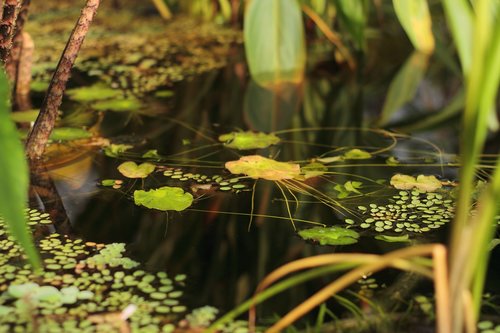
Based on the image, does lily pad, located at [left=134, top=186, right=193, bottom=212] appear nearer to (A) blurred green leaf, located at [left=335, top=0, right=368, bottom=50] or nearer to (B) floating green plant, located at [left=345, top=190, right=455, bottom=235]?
(B) floating green plant, located at [left=345, top=190, right=455, bottom=235]

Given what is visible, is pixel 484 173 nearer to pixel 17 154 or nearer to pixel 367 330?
pixel 367 330

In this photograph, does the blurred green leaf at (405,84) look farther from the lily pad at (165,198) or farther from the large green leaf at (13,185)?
the large green leaf at (13,185)

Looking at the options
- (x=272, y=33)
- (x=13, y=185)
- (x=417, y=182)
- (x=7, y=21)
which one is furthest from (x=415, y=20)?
(x=13, y=185)

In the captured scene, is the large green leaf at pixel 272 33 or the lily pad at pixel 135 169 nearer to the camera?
the lily pad at pixel 135 169

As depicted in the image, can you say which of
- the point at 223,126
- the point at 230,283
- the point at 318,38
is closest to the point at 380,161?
the point at 223,126

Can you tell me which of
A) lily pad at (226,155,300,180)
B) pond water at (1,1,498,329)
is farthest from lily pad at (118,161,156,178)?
lily pad at (226,155,300,180)

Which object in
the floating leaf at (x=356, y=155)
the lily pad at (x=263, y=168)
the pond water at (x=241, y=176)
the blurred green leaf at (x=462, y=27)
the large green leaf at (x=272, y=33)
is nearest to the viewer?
the blurred green leaf at (x=462, y=27)

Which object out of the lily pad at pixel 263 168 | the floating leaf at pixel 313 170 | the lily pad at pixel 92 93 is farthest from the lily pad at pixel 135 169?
the lily pad at pixel 92 93

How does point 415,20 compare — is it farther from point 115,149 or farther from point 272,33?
point 115,149
